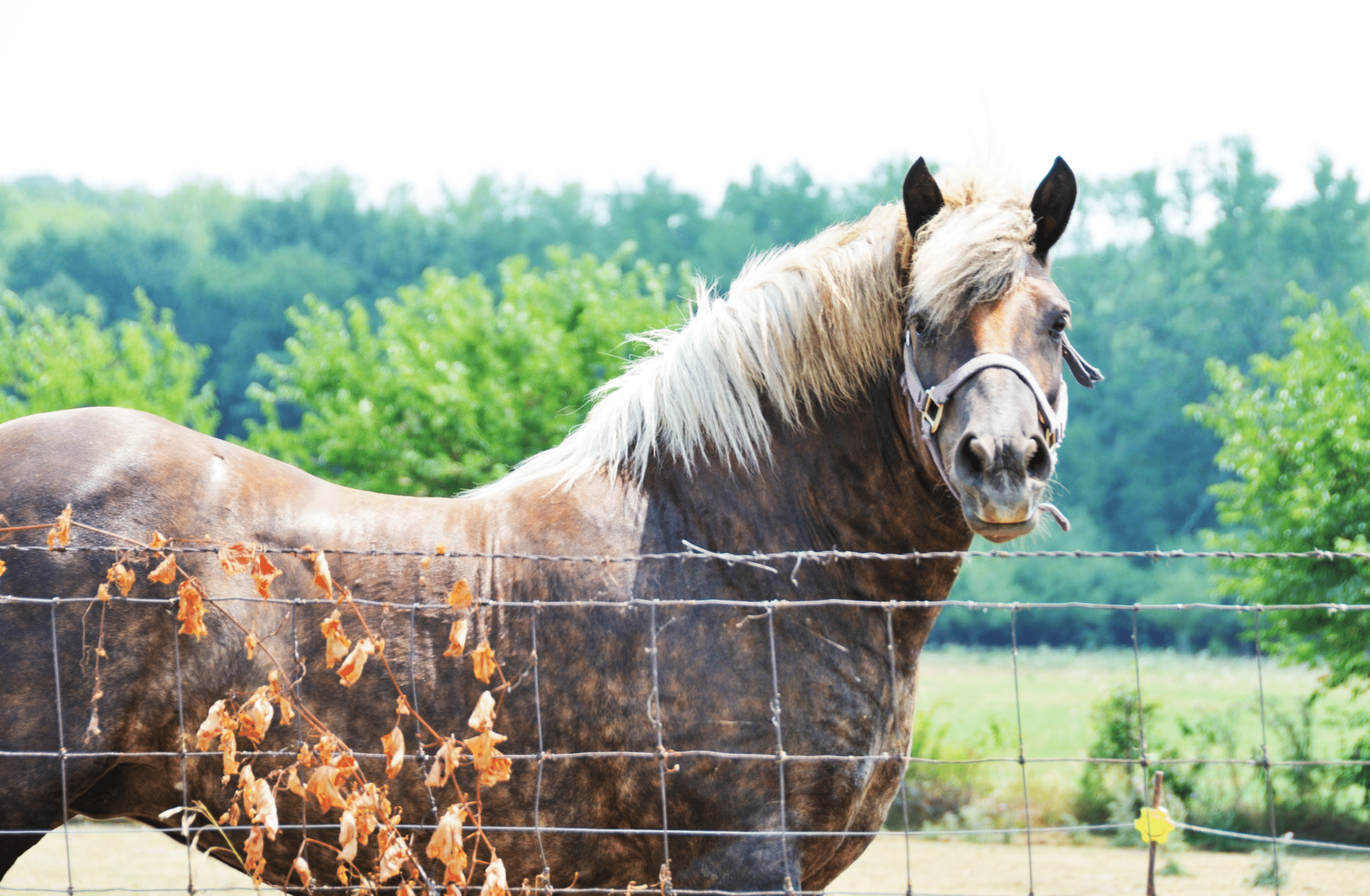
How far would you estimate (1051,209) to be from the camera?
288 cm

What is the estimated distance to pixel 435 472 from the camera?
12016 millimetres

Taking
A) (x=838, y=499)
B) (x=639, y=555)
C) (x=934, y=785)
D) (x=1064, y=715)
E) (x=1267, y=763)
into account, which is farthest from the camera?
(x=1064, y=715)

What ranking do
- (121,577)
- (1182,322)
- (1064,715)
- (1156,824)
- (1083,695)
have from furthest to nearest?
(1182,322)
(1083,695)
(1064,715)
(1156,824)
(121,577)

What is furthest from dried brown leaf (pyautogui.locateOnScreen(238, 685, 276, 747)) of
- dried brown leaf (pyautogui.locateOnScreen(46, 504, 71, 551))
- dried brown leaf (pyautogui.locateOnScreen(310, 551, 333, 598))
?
dried brown leaf (pyautogui.locateOnScreen(46, 504, 71, 551))

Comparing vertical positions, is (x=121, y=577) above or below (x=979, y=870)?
above

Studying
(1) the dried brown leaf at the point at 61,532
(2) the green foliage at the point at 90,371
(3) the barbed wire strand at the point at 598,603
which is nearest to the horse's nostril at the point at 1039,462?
(3) the barbed wire strand at the point at 598,603

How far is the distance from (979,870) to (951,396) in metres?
8.70

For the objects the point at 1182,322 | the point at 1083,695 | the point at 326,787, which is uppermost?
the point at 1182,322

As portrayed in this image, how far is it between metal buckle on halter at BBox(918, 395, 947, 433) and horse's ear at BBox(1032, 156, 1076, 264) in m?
0.56

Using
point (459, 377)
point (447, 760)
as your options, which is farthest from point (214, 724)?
point (459, 377)

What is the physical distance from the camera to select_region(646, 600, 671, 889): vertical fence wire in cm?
243

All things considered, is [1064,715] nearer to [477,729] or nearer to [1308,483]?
→ [1308,483]

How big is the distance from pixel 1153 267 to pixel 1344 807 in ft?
135

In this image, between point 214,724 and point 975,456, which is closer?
point 214,724
